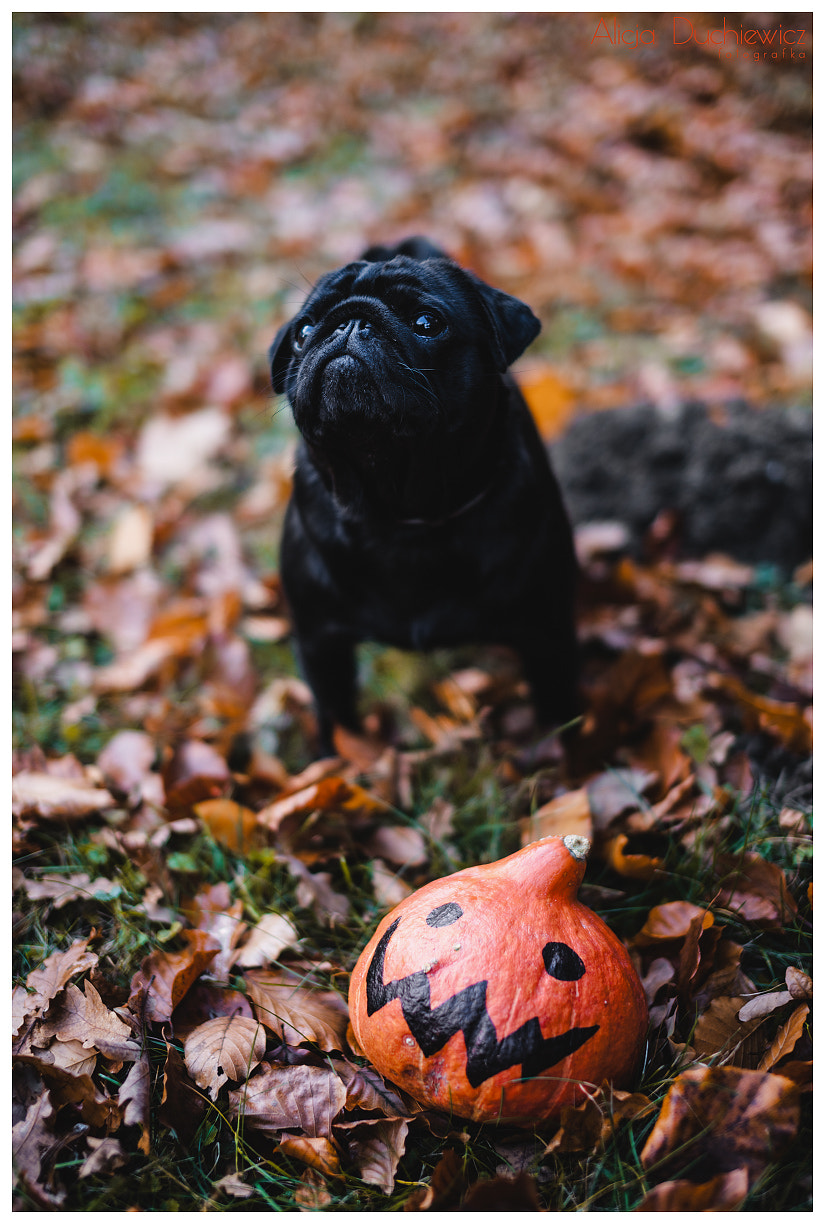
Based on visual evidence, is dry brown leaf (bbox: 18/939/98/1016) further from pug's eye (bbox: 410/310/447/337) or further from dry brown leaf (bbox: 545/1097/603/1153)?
pug's eye (bbox: 410/310/447/337)

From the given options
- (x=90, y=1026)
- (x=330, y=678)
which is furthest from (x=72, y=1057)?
(x=330, y=678)

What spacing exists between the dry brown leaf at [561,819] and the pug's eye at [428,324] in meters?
1.08

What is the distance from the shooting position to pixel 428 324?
5.75 feet

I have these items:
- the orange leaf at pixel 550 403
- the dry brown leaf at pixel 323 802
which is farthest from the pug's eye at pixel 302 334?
the orange leaf at pixel 550 403

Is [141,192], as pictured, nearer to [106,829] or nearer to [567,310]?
[567,310]

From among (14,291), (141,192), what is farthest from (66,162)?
(14,291)

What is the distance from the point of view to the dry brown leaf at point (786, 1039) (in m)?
1.41

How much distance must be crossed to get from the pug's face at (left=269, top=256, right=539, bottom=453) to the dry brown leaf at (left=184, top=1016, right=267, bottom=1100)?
1183mm

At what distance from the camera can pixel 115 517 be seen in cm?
338

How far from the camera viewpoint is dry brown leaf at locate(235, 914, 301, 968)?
1.68 m

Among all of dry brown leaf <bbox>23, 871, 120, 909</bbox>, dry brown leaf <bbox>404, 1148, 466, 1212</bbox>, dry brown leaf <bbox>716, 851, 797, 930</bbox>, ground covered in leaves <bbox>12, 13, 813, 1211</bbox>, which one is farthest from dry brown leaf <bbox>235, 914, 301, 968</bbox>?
dry brown leaf <bbox>716, 851, 797, 930</bbox>

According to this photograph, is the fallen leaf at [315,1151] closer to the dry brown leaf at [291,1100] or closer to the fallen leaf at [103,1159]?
the dry brown leaf at [291,1100]

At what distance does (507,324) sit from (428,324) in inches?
8.1

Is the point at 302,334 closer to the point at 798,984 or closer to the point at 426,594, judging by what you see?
the point at 426,594
